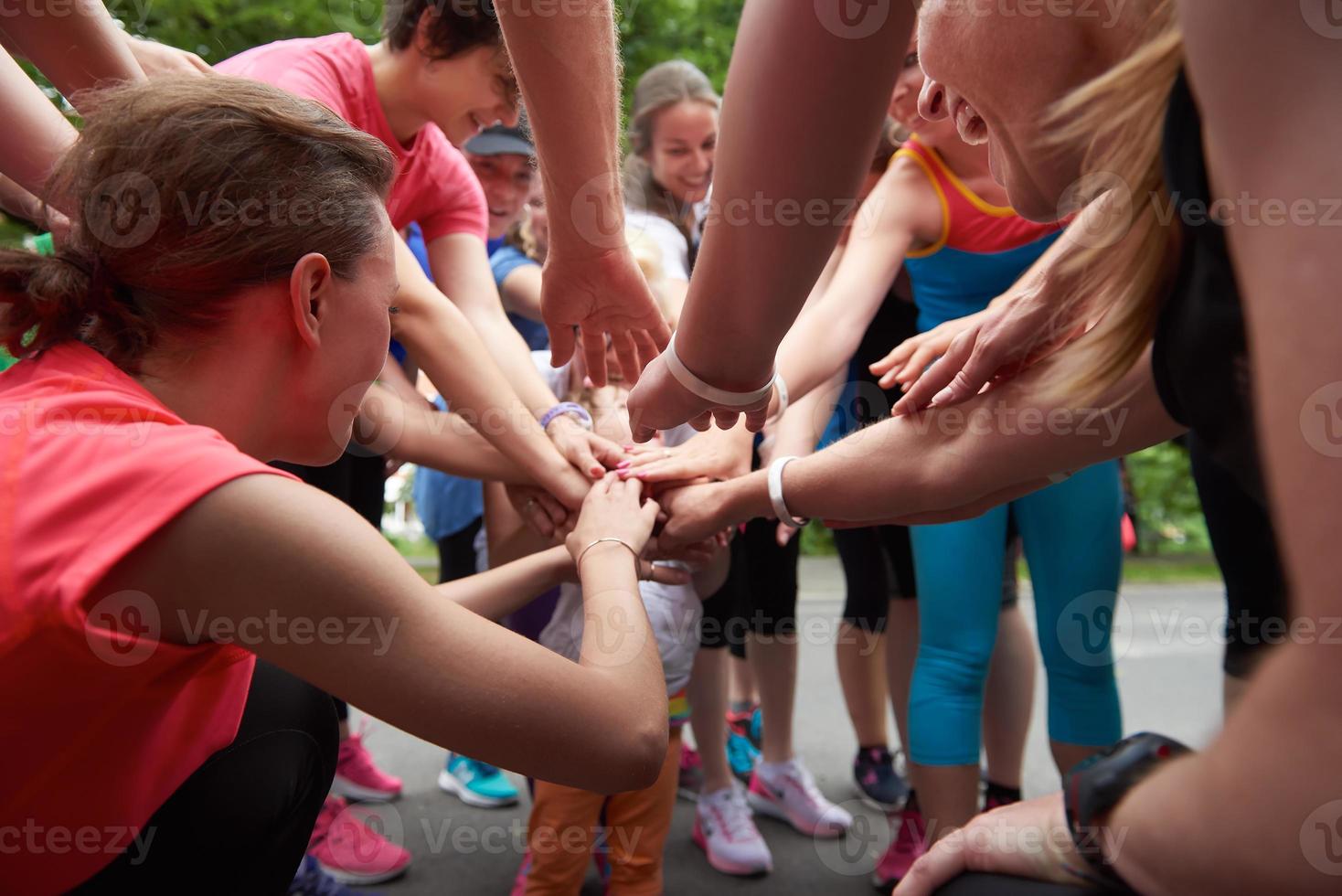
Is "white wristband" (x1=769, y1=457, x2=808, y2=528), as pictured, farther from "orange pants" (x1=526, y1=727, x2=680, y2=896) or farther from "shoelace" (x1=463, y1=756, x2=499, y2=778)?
"shoelace" (x1=463, y1=756, x2=499, y2=778)

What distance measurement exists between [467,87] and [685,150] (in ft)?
4.06

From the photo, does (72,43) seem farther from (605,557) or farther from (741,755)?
(741,755)

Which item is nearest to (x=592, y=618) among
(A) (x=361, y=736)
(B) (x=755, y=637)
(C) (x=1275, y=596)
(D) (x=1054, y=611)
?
(C) (x=1275, y=596)

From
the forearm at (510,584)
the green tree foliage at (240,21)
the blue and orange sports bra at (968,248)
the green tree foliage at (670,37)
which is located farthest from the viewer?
the green tree foliage at (670,37)

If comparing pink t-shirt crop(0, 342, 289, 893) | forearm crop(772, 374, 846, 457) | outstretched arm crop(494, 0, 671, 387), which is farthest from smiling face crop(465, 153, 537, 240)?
pink t-shirt crop(0, 342, 289, 893)

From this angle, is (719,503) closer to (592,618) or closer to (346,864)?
(592,618)

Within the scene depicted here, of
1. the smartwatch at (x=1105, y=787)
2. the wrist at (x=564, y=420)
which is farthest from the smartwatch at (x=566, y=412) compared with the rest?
the smartwatch at (x=1105, y=787)

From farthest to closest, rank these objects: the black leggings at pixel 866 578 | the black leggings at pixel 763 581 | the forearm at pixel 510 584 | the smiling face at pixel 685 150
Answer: the smiling face at pixel 685 150 → the black leggings at pixel 866 578 → the black leggings at pixel 763 581 → the forearm at pixel 510 584

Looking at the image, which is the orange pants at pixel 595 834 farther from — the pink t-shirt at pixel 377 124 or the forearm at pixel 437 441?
the pink t-shirt at pixel 377 124

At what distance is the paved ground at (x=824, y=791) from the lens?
2.28 meters

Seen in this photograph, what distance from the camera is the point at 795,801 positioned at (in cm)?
258

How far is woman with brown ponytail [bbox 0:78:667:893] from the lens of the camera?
932 mm

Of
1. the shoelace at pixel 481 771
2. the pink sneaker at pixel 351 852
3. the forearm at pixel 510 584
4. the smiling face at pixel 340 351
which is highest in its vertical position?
the smiling face at pixel 340 351

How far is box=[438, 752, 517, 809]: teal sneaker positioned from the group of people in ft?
2.28
